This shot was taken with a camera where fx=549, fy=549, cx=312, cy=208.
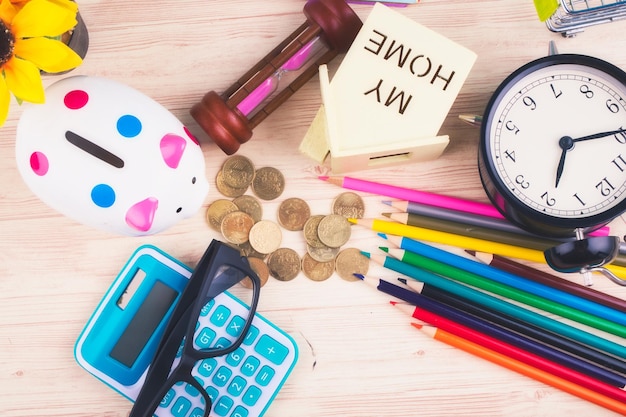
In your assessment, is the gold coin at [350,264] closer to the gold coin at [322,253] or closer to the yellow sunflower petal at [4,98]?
the gold coin at [322,253]

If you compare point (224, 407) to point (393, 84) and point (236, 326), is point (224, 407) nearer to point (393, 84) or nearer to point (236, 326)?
point (236, 326)

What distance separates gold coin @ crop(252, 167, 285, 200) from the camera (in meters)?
0.61

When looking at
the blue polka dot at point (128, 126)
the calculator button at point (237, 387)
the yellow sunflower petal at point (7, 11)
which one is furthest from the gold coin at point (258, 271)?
the yellow sunflower petal at point (7, 11)

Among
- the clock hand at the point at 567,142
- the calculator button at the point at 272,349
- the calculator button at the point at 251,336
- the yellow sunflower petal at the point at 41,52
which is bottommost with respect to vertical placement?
the calculator button at the point at 272,349

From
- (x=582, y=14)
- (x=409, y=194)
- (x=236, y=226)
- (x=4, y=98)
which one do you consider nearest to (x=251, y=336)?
(x=236, y=226)

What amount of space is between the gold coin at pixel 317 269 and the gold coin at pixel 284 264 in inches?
0.4

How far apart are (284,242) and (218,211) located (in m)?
0.08

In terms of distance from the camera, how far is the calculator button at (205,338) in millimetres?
593

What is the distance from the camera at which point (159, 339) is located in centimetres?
59

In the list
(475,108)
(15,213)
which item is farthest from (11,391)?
(475,108)

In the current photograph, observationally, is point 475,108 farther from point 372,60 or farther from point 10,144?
point 10,144

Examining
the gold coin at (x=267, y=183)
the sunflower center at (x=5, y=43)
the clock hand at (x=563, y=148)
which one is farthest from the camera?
the gold coin at (x=267, y=183)

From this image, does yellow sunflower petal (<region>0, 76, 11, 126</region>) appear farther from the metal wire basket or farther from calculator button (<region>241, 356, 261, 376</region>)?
the metal wire basket

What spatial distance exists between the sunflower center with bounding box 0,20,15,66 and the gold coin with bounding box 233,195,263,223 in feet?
0.89
